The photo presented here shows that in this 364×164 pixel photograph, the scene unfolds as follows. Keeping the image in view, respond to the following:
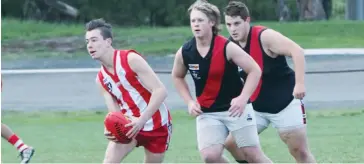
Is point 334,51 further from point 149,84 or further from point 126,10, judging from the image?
point 149,84

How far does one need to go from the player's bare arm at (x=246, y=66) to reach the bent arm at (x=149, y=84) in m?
0.58

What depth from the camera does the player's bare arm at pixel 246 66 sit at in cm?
791

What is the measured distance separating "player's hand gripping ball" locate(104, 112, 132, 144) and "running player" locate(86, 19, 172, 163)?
47mm

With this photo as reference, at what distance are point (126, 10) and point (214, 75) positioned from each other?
37440mm

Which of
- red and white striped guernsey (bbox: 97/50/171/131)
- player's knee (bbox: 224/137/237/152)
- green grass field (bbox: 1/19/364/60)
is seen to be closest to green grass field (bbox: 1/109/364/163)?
player's knee (bbox: 224/137/237/152)

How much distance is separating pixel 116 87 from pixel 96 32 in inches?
17.4

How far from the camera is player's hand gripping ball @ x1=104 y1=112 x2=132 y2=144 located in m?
7.72

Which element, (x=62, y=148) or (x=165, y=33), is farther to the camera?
(x=165, y=33)

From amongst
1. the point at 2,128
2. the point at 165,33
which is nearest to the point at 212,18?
the point at 2,128

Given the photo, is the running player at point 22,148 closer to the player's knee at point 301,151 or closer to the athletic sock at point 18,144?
the athletic sock at point 18,144

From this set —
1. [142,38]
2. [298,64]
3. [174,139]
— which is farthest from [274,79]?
[142,38]

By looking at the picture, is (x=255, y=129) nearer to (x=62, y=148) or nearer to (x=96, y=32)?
(x=96, y=32)

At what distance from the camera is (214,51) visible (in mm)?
7977

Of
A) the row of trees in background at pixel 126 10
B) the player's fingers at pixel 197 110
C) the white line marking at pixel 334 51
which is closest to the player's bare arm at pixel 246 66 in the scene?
the player's fingers at pixel 197 110
